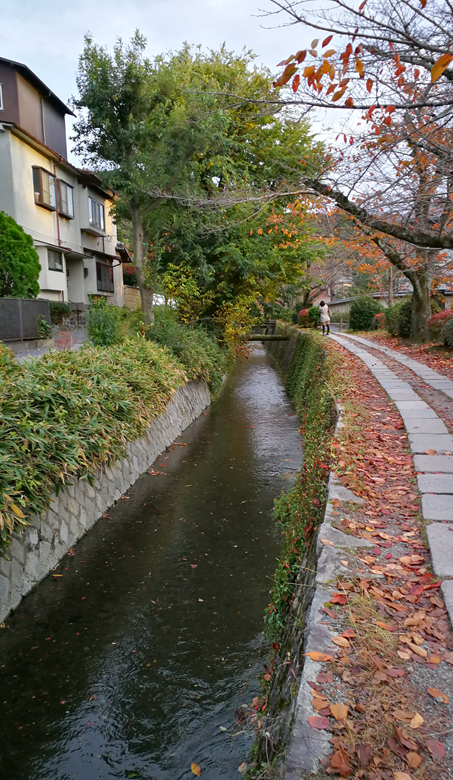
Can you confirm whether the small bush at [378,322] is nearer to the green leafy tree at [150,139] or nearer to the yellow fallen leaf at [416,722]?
the green leafy tree at [150,139]

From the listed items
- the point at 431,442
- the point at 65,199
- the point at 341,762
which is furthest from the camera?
the point at 65,199

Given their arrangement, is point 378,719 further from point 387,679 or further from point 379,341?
point 379,341

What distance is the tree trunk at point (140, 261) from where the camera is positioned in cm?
1139

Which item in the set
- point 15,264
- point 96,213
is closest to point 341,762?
point 15,264

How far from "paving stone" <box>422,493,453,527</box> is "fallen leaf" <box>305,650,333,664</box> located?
1.54m

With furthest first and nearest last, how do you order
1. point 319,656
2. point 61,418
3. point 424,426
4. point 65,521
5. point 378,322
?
point 378,322 → point 424,426 → point 65,521 → point 61,418 → point 319,656

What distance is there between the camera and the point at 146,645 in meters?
3.87

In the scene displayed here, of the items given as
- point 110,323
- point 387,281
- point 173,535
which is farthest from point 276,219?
point 387,281

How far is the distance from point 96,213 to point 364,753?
81.2 feet

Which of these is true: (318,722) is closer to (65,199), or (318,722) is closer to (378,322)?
(65,199)

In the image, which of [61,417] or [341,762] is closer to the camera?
[341,762]

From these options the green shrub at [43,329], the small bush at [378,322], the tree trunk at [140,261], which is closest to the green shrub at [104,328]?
the tree trunk at [140,261]

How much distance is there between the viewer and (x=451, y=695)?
77.2 inches

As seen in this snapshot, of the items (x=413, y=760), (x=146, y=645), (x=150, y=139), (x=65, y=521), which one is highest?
(x=150, y=139)
